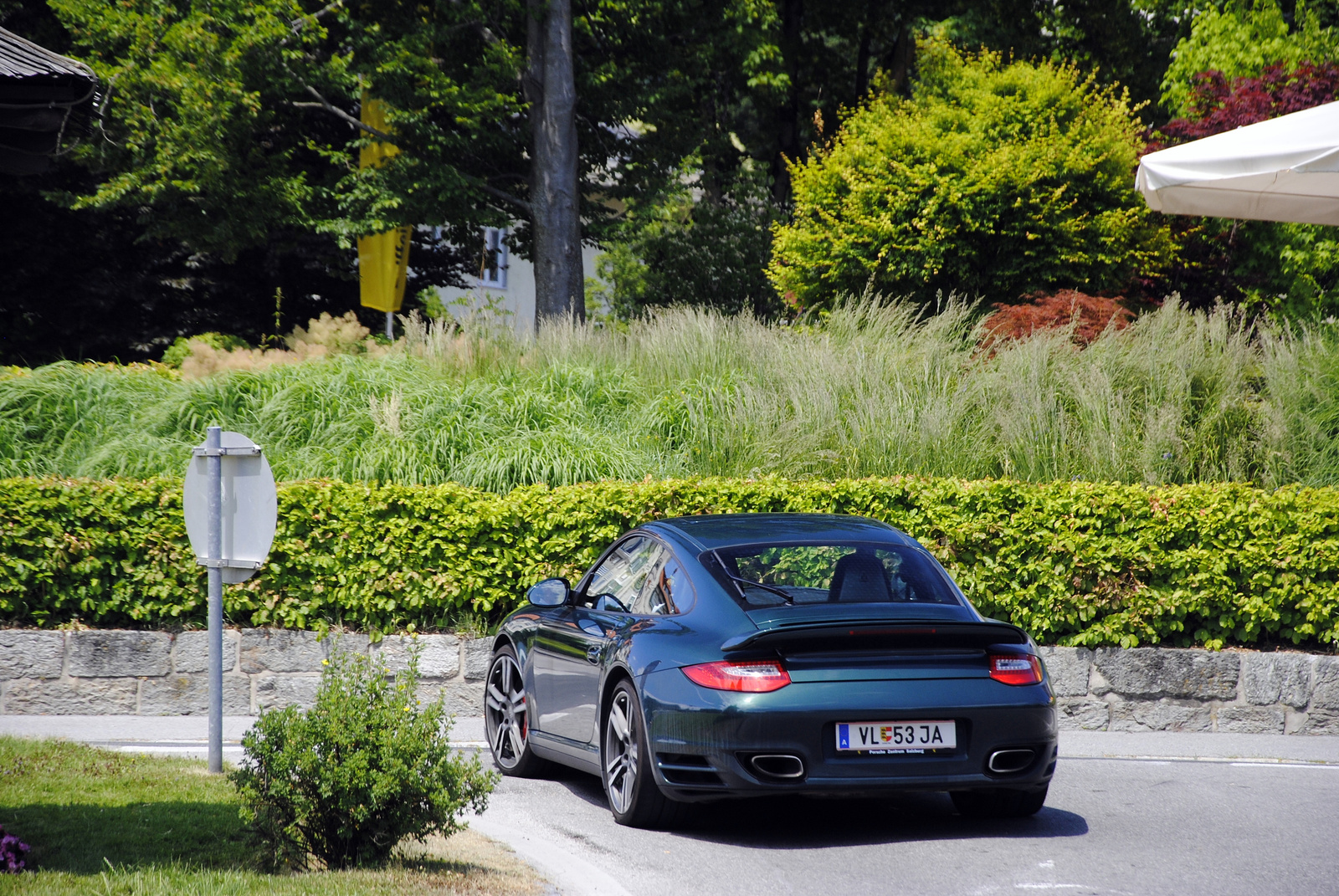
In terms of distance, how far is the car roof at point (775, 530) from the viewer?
259 inches

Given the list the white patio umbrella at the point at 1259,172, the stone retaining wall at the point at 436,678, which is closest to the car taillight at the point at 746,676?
the stone retaining wall at the point at 436,678

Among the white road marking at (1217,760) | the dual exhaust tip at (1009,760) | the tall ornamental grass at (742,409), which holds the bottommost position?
the white road marking at (1217,760)

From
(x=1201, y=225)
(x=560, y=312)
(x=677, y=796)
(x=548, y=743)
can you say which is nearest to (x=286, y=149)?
(x=560, y=312)

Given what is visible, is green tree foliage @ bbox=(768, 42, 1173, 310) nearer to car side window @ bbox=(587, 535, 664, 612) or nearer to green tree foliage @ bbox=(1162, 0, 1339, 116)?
green tree foliage @ bbox=(1162, 0, 1339, 116)

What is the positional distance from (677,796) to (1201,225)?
14.4m

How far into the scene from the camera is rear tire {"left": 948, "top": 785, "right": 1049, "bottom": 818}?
6383 mm

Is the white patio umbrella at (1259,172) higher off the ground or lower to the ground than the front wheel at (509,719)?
higher

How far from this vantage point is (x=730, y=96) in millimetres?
30719

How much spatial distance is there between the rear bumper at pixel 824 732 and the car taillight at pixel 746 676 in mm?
34

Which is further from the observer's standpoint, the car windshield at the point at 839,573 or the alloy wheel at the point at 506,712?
the alloy wheel at the point at 506,712

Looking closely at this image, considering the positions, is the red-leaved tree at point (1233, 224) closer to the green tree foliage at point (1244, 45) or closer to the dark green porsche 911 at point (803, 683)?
the green tree foliage at point (1244, 45)

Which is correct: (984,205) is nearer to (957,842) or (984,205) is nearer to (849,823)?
(849,823)

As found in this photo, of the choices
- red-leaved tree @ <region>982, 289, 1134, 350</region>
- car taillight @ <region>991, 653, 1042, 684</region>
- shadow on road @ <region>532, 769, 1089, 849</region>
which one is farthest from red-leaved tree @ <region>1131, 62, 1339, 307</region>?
car taillight @ <region>991, 653, 1042, 684</region>

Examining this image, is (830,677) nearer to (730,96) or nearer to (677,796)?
(677,796)
